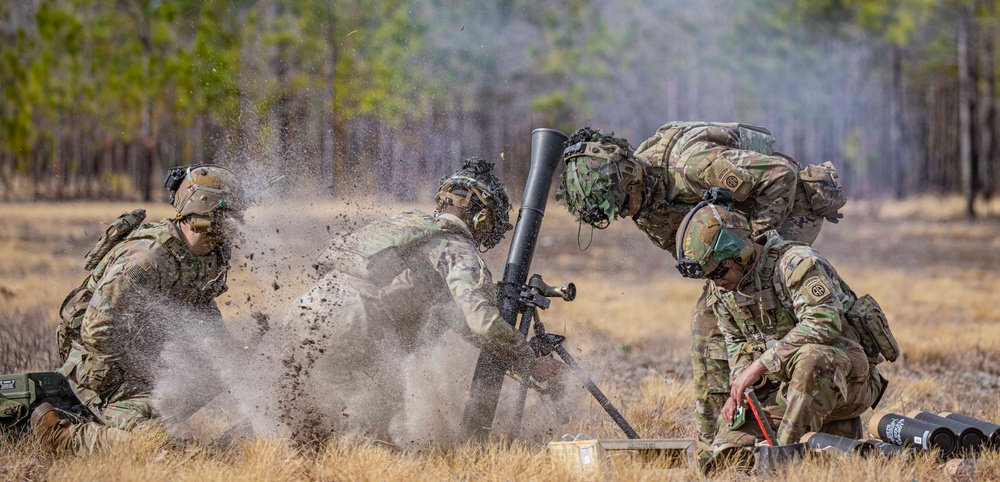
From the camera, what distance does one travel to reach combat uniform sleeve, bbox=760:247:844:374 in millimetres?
4758

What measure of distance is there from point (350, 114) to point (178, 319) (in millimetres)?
14618

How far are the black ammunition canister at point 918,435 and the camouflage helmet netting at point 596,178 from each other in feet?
6.11

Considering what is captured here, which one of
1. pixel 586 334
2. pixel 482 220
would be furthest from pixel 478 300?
pixel 586 334

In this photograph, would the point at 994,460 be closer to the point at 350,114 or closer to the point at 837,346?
the point at 837,346

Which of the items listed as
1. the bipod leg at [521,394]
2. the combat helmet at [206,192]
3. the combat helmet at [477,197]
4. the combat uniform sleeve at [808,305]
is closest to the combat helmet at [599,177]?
the combat helmet at [477,197]

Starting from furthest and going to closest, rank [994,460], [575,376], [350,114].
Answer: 1. [350,114]
2. [575,376]
3. [994,460]

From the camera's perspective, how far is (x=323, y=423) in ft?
17.7

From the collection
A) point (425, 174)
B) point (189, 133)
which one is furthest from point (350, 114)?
point (189, 133)

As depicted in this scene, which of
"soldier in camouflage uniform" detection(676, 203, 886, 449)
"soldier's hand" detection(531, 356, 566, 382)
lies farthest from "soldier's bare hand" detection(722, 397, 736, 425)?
"soldier's hand" detection(531, 356, 566, 382)

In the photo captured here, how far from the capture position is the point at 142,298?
18.4 ft

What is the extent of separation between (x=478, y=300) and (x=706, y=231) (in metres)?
1.23

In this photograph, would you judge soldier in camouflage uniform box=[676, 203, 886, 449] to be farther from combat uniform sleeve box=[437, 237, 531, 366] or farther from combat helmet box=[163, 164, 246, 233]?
combat helmet box=[163, 164, 246, 233]

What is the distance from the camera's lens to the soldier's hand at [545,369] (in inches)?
215

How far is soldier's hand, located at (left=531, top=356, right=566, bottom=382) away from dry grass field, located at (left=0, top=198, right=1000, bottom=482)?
1.23ft
